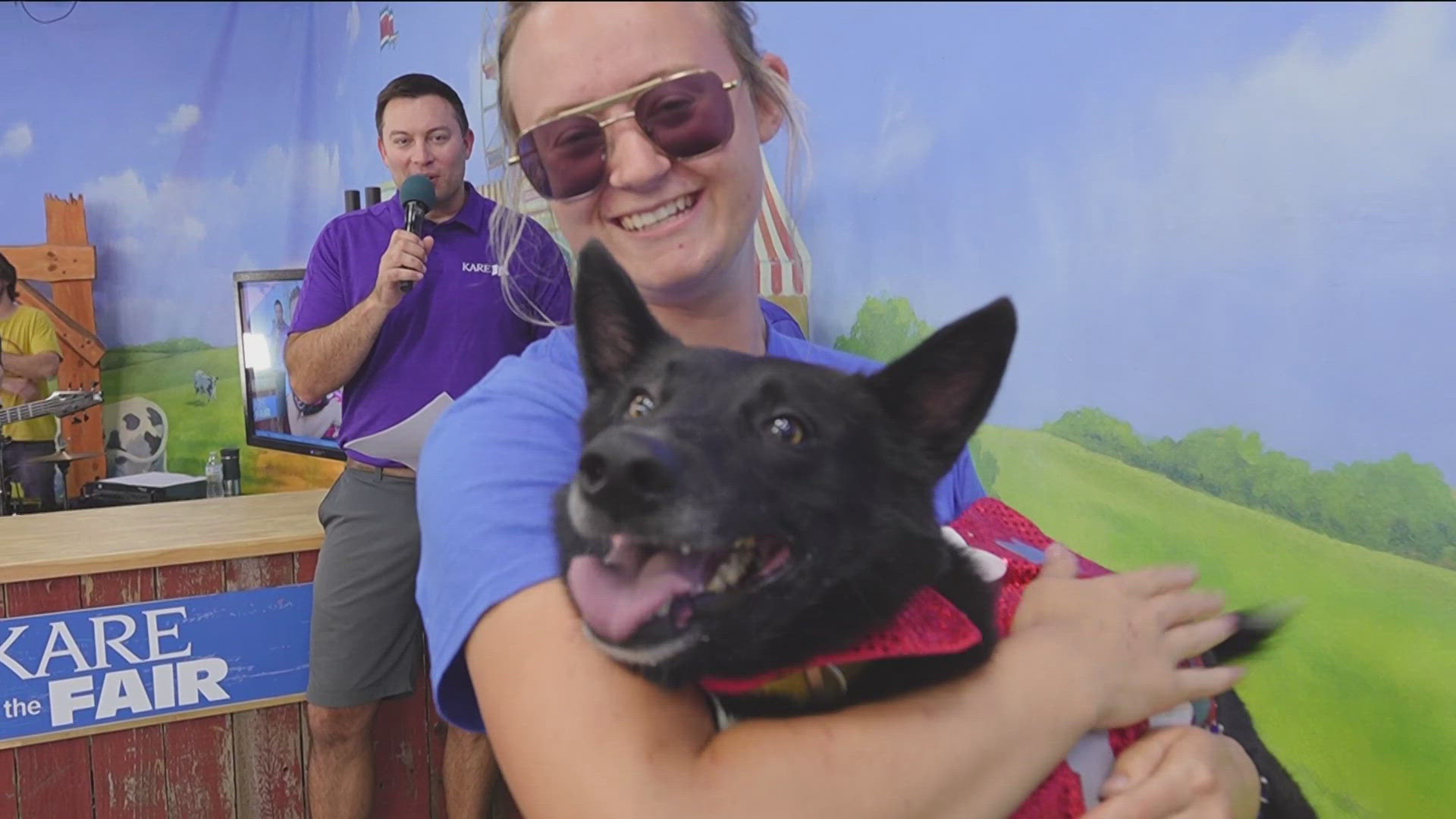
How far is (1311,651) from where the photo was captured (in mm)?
991

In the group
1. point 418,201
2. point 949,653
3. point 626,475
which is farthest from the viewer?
point 418,201

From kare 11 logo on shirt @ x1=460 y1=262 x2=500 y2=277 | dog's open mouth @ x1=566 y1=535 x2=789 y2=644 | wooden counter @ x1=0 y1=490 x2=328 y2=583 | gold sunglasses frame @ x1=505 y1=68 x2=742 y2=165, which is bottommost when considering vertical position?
wooden counter @ x1=0 y1=490 x2=328 y2=583

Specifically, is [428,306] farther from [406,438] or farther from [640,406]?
[640,406]

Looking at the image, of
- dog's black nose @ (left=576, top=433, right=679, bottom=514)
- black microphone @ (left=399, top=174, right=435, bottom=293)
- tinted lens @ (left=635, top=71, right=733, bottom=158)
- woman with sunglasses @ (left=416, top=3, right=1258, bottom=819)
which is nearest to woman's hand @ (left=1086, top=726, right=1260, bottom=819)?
woman with sunglasses @ (left=416, top=3, right=1258, bottom=819)

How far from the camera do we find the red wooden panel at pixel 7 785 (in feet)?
4.84

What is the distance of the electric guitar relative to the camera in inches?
50.8

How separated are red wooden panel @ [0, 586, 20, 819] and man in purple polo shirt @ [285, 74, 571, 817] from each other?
1.65 ft

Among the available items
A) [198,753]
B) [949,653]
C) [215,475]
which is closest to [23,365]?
[215,475]

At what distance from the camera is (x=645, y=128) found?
66 centimetres

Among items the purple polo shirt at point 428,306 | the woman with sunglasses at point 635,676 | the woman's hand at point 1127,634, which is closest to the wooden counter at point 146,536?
the purple polo shirt at point 428,306

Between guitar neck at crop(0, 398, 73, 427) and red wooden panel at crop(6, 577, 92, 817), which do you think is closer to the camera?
guitar neck at crop(0, 398, 73, 427)

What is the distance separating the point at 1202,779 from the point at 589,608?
0.49m

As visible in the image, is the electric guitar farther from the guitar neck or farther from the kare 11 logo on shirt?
the kare 11 logo on shirt

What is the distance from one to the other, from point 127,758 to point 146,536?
40 centimetres
